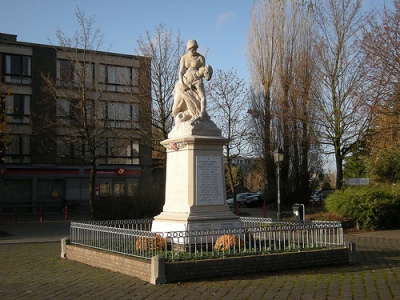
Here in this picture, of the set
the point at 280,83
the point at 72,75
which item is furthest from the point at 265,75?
the point at 72,75

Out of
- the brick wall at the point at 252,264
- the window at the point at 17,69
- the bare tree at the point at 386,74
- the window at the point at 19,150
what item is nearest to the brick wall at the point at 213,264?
the brick wall at the point at 252,264

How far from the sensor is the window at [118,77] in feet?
116

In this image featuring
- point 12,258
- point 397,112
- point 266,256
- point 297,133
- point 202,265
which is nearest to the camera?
point 202,265

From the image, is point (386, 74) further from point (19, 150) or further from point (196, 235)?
point (19, 150)

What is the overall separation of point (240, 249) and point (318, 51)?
911 inches

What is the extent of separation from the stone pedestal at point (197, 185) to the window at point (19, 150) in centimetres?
3085

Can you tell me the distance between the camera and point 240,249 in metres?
12.4

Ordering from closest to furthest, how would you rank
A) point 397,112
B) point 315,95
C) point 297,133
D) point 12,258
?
point 12,258 < point 397,112 < point 315,95 < point 297,133

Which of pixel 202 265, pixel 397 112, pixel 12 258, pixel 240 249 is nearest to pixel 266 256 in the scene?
pixel 240 249

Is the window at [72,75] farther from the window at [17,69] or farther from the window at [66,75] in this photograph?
the window at [17,69]

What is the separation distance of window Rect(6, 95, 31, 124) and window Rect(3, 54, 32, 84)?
1259 mm

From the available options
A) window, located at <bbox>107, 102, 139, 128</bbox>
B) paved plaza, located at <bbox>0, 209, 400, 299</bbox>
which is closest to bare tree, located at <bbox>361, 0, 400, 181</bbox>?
paved plaza, located at <bbox>0, 209, 400, 299</bbox>

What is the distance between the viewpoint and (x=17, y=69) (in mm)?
42500

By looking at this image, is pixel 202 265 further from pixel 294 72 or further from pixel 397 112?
pixel 294 72
